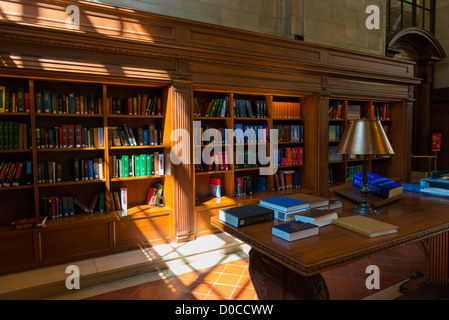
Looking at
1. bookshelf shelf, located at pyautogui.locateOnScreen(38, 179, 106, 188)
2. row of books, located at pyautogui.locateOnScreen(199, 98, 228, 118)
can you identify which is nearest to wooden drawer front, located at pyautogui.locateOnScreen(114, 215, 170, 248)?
bookshelf shelf, located at pyautogui.locateOnScreen(38, 179, 106, 188)

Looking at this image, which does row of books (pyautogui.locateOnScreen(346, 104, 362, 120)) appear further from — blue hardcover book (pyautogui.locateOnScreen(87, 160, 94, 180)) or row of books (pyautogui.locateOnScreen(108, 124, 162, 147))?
blue hardcover book (pyautogui.locateOnScreen(87, 160, 94, 180))

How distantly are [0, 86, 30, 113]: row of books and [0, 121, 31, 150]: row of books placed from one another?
5.6 inches

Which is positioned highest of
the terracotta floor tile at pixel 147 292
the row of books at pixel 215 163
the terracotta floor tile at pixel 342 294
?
the row of books at pixel 215 163

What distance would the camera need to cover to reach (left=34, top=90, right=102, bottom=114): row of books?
3.22 meters

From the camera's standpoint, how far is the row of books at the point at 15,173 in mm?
3051

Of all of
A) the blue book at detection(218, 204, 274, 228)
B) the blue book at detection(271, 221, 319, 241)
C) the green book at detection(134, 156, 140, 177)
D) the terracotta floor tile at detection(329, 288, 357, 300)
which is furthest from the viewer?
the green book at detection(134, 156, 140, 177)

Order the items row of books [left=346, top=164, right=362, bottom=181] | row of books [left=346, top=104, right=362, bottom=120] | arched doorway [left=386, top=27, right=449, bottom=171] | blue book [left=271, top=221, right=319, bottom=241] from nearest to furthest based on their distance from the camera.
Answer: blue book [left=271, top=221, right=319, bottom=241] < row of books [left=346, top=104, right=362, bottom=120] < row of books [left=346, top=164, right=362, bottom=181] < arched doorway [left=386, top=27, right=449, bottom=171]

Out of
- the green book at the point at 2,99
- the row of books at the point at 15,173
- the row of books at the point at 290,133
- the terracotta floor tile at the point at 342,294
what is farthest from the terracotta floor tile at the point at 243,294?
the green book at the point at 2,99

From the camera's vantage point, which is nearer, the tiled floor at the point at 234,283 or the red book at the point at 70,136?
the tiled floor at the point at 234,283

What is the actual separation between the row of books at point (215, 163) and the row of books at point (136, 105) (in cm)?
87

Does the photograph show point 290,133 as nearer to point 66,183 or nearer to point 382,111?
point 382,111

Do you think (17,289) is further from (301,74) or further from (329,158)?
(329,158)

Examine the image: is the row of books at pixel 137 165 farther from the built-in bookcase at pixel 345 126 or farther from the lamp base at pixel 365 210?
the built-in bookcase at pixel 345 126

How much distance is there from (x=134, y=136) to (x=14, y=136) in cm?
124
